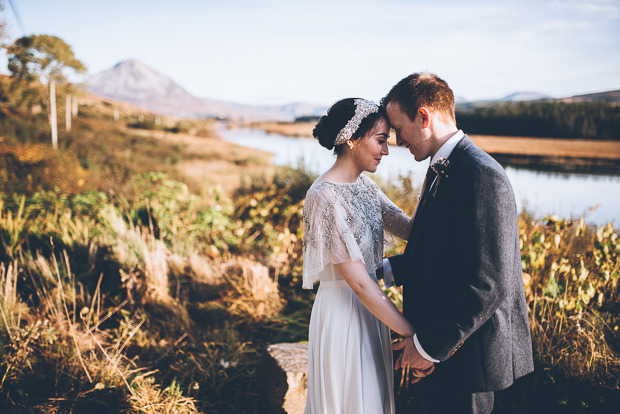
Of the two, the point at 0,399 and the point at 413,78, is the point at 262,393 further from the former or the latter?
the point at 413,78

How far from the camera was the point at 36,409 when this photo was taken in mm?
2824

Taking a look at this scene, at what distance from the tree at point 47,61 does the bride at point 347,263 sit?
27079 mm

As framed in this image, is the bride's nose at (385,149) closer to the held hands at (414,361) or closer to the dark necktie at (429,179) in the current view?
the dark necktie at (429,179)

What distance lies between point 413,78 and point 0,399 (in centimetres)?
360

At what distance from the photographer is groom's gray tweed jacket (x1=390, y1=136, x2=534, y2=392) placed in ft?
4.78

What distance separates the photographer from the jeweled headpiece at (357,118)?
72.4 inches

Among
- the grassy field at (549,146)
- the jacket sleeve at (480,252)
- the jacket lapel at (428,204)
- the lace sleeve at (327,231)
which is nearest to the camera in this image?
the jacket sleeve at (480,252)

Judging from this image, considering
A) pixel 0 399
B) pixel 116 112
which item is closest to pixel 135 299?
pixel 0 399

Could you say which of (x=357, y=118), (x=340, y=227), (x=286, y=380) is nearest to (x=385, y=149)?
(x=357, y=118)

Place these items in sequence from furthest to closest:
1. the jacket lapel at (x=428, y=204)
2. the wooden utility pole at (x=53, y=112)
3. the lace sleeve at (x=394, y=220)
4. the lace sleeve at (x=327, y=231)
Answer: the wooden utility pole at (x=53, y=112) → the lace sleeve at (x=394, y=220) → the lace sleeve at (x=327, y=231) → the jacket lapel at (x=428, y=204)


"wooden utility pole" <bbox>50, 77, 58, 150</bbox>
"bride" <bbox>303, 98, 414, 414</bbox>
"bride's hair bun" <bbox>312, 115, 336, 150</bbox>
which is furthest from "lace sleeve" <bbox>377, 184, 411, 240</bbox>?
"wooden utility pole" <bbox>50, 77, 58, 150</bbox>

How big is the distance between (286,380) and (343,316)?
0.95 meters

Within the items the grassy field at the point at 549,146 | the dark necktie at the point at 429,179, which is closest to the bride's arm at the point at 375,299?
the dark necktie at the point at 429,179

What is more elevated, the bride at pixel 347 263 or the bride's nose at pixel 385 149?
the bride's nose at pixel 385 149
